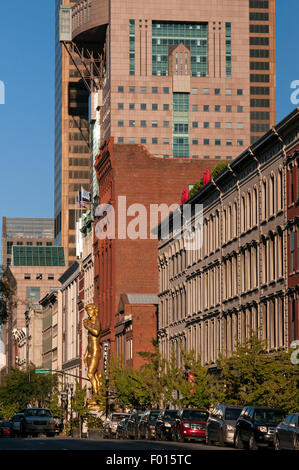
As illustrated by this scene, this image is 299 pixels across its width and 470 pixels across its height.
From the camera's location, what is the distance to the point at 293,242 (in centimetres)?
6247

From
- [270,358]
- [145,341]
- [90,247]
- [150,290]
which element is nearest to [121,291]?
[150,290]

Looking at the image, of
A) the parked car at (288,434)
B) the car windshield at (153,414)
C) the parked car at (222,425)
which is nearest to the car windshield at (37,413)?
the car windshield at (153,414)

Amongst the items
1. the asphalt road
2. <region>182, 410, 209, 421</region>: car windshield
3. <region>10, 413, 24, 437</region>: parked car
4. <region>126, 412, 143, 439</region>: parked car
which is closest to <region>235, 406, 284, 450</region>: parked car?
the asphalt road

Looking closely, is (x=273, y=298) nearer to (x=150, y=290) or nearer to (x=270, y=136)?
(x=270, y=136)

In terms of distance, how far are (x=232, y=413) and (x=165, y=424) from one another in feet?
30.7

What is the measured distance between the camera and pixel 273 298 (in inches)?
2606

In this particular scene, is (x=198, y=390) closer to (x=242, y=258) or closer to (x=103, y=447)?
(x=242, y=258)

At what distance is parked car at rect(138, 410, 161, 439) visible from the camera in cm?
5875

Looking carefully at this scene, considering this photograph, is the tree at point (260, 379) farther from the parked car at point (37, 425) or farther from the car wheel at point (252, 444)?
the parked car at point (37, 425)

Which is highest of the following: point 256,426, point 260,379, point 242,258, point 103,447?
point 242,258

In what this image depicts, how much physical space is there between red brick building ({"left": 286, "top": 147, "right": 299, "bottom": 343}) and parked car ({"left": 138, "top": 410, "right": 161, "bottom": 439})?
901cm

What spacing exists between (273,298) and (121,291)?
190 feet

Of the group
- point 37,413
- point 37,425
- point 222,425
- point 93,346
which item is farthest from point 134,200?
point 222,425
